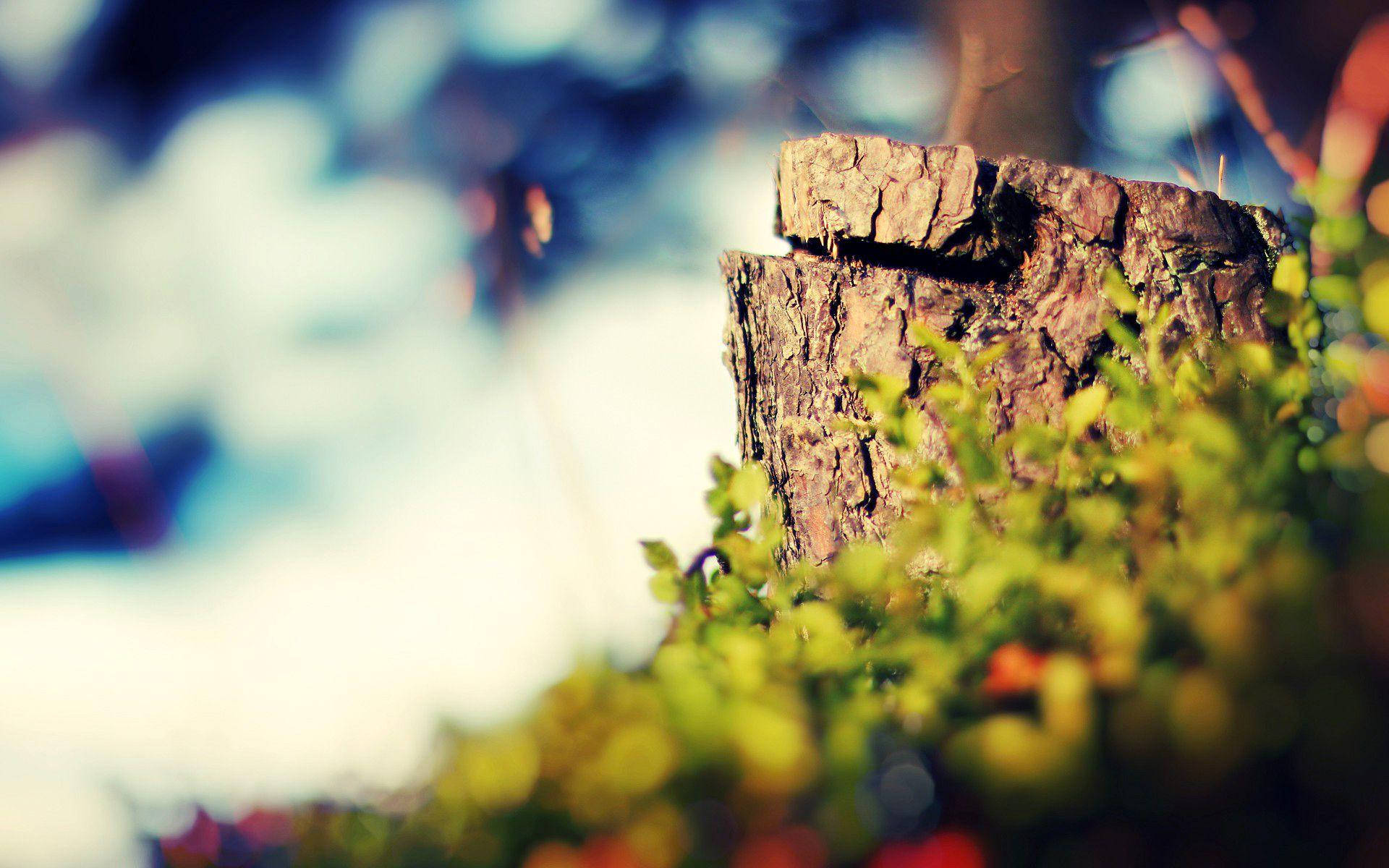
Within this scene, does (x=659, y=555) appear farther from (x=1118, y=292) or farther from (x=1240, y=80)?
(x=1240, y=80)

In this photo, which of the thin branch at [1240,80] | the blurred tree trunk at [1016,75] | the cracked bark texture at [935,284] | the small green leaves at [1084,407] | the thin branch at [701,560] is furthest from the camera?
the blurred tree trunk at [1016,75]

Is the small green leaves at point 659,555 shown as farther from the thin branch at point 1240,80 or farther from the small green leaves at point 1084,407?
the thin branch at point 1240,80

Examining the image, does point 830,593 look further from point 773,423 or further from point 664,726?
point 664,726

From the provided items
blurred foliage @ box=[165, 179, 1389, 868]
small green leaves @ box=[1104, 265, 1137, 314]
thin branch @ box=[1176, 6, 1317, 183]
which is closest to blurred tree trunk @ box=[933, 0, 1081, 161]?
thin branch @ box=[1176, 6, 1317, 183]

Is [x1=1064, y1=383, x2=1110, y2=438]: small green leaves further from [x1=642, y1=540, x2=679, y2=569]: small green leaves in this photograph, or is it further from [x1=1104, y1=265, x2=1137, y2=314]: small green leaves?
[x1=642, y1=540, x2=679, y2=569]: small green leaves

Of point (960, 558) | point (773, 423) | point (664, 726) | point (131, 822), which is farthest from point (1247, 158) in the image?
point (131, 822)

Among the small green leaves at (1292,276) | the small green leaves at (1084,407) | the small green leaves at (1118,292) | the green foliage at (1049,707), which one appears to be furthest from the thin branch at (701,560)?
the small green leaves at (1292,276)
